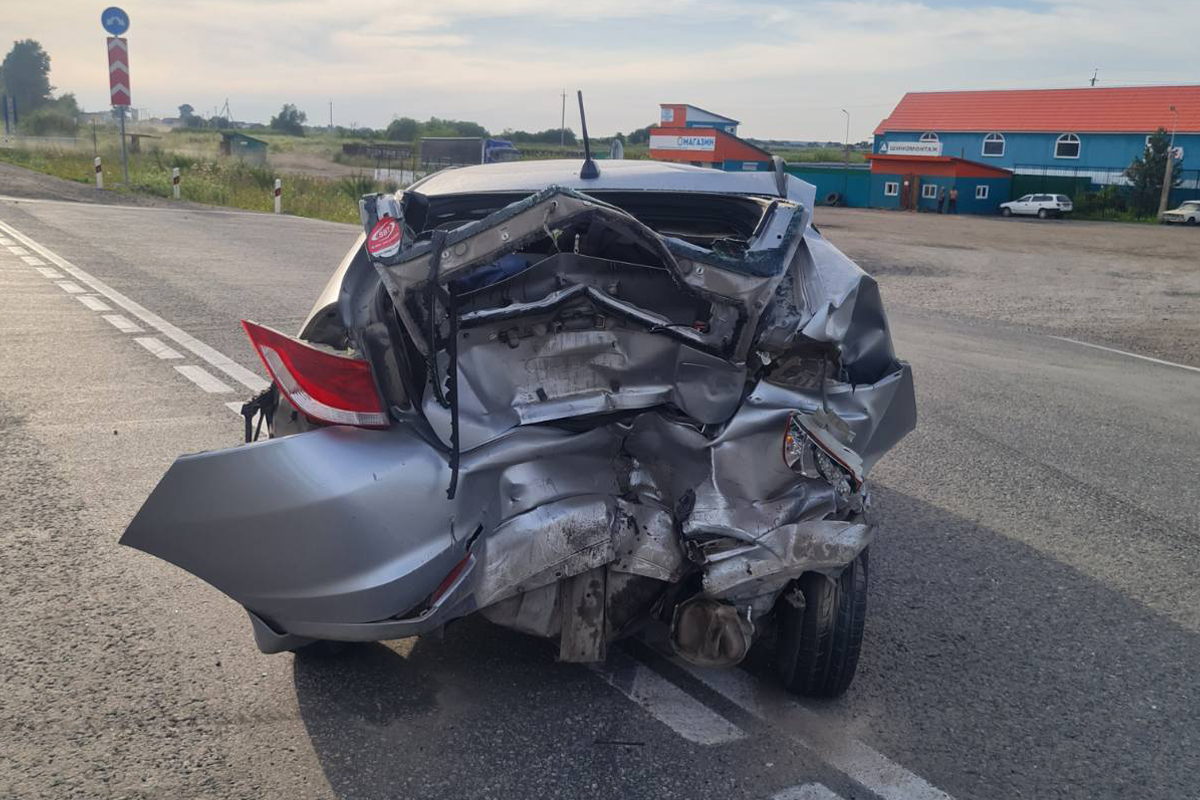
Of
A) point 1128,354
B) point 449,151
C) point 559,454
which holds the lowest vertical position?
point 1128,354

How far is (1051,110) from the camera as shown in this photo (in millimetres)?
61312

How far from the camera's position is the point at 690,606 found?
3023 millimetres

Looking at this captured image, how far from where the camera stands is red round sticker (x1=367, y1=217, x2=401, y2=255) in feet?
A: 9.86

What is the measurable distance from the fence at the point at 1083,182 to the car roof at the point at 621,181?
54646mm

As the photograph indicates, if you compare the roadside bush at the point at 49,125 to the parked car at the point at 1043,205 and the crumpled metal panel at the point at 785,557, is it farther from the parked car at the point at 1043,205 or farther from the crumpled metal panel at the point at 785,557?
the crumpled metal panel at the point at 785,557

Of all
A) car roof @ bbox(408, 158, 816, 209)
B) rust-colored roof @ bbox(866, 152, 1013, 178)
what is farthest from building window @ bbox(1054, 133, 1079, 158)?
car roof @ bbox(408, 158, 816, 209)

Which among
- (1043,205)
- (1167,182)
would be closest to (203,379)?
(1043,205)

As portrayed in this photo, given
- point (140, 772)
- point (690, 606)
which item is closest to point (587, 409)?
point (690, 606)

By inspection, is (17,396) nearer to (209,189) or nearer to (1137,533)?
(1137,533)

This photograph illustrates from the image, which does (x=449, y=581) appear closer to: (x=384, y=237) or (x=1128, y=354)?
(x=384, y=237)

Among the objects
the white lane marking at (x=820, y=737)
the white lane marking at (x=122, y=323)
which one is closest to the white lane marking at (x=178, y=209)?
the white lane marking at (x=122, y=323)

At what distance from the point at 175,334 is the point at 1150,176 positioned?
173 feet

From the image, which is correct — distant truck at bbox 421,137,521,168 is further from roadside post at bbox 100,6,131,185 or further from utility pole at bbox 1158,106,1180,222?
utility pole at bbox 1158,106,1180,222

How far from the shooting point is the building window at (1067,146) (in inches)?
2343
